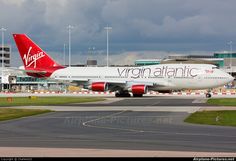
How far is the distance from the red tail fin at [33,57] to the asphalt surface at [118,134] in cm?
5321

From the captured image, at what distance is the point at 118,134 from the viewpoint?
31.6m

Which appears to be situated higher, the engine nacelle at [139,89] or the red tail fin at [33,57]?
the red tail fin at [33,57]

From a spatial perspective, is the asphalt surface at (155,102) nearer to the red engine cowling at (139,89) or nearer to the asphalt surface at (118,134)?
the red engine cowling at (139,89)

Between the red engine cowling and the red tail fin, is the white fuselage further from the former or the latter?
the red tail fin

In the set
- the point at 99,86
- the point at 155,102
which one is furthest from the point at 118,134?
the point at 99,86

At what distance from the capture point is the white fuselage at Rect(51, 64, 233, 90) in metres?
87.3

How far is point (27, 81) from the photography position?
19900 cm

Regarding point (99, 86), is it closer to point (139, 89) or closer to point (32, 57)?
point (139, 89)

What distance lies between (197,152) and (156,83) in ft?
216

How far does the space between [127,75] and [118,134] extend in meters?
59.5

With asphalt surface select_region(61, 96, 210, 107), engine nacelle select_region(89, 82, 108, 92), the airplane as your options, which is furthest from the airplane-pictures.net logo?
asphalt surface select_region(61, 96, 210, 107)

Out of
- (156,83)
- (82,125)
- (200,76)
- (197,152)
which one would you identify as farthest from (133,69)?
(197,152)

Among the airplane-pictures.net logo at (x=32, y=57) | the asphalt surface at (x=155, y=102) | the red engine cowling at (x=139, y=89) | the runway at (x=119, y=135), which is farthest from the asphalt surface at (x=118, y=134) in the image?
the airplane-pictures.net logo at (x=32, y=57)

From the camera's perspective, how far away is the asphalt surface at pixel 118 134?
25781 millimetres
